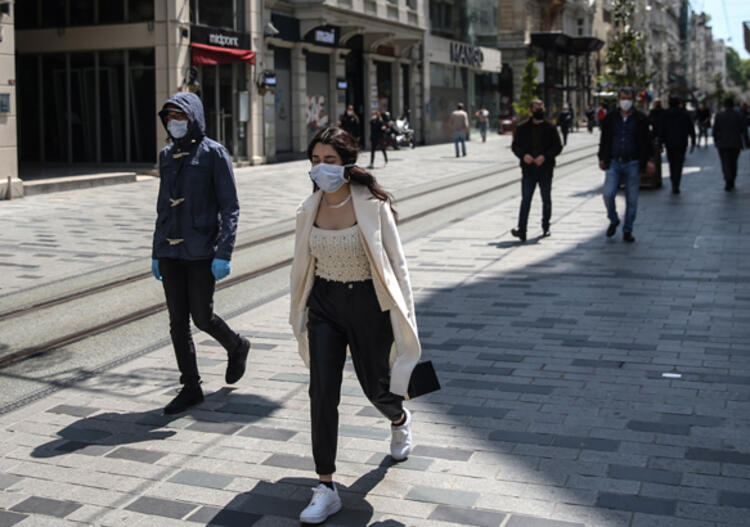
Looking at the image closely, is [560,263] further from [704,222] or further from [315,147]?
[315,147]

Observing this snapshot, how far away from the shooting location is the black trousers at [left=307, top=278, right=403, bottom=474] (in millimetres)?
4219

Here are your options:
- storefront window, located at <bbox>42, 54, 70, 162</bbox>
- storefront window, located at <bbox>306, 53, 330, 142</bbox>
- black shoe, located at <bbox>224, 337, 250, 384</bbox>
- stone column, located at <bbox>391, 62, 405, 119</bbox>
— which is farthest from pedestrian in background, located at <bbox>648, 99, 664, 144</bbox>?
stone column, located at <bbox>391, 62, 405, 119</bbox>

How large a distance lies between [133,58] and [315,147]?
76.6 ft

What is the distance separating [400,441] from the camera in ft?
15.5

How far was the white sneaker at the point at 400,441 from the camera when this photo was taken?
15.5 feet

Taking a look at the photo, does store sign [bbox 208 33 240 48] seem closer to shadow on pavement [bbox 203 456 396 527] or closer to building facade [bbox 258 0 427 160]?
building facade [bbox 258 0 427 160]

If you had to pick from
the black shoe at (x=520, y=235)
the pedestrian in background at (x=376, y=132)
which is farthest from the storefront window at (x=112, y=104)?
the black shoe at (x=520, y=235)

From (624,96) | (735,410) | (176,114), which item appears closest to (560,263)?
(624,96)

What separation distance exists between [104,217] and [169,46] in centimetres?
1037

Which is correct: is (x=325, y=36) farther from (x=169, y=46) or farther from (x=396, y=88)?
(x=169, y=46)

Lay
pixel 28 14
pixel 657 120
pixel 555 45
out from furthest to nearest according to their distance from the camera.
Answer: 1. pixel 555 45
2. pixel 28 14
3. pixel 657 120

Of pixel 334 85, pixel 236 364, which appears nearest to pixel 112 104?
pixel 334 85

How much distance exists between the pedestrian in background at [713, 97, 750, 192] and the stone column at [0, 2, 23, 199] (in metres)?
13.1

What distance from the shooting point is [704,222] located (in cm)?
1406
